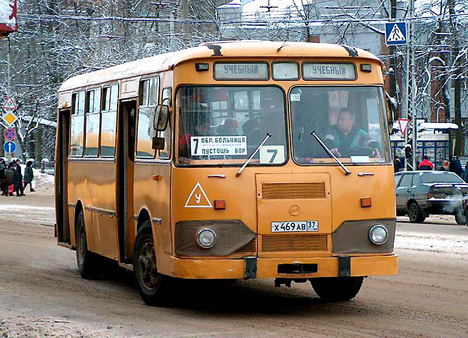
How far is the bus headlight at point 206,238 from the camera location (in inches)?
413

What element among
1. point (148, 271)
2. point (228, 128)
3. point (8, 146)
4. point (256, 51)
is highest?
point (256, 51)

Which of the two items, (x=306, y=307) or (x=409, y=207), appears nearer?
(x=306, y=307)

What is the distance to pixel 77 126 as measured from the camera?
15.4 m

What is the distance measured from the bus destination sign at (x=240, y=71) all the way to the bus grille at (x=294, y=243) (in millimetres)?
1568

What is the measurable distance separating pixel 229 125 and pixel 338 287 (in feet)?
7.99

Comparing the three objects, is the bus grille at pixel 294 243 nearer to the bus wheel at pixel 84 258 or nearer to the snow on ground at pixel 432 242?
the bus wheel at pixel 84 258

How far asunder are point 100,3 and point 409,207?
26.0m

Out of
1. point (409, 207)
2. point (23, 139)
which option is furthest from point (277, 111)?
point (23, 139)

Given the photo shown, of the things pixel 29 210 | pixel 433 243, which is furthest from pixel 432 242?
pixel 29 210

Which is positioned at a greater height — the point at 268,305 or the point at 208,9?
the point at 208,9

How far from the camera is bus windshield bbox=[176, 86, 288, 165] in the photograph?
10703mm

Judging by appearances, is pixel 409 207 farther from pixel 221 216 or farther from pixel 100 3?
pixel 100 3

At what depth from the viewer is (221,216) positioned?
10516 mm

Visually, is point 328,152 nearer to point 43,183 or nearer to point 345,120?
point 345,120
